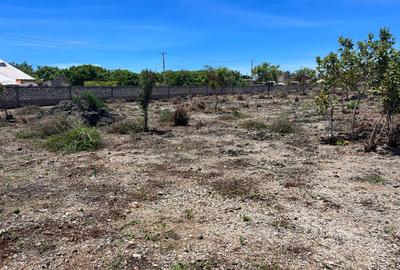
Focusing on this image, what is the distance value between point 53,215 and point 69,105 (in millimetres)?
14426

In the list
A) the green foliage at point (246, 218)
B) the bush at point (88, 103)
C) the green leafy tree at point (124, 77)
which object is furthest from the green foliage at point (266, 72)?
the green foliage at point (246, 218)

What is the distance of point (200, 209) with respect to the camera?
581 centimetres

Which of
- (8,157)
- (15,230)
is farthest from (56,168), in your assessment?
(15,230)

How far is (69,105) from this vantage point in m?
18.8

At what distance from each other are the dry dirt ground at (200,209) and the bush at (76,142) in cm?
48

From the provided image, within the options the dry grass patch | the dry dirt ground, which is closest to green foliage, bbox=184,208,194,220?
the dry dirt ground

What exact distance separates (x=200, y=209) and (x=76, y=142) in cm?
648

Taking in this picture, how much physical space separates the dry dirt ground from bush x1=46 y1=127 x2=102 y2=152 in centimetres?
48

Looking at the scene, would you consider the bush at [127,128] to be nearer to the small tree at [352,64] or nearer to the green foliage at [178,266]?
the small tree at [352,64]

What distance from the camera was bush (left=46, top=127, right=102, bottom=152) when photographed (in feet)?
35.3

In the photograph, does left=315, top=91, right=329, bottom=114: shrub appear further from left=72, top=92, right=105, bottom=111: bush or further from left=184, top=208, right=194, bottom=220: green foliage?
left=72, top=92, right=105, bottom=111: bush

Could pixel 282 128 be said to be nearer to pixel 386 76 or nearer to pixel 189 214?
pixel 386 76

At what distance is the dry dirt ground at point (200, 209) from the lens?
427 cm

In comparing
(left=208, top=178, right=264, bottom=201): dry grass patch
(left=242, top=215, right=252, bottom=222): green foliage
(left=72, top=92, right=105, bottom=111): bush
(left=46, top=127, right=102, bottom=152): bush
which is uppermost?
(left=72, top=92, right=105, bottom=111): bush
